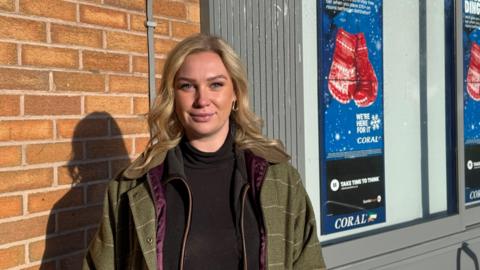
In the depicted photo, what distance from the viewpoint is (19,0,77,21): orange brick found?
8.21ft

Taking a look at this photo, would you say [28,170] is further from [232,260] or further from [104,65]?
[232,260]

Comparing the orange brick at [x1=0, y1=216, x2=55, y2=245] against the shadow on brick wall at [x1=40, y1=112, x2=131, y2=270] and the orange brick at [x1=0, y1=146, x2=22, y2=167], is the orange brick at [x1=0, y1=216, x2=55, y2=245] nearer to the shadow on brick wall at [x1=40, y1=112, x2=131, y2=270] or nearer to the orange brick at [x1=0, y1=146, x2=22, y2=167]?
the shadow on brick wall at [x1=40, y1=112, x2=131, y2=270]

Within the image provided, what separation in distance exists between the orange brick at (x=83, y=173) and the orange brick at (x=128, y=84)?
1.15ft

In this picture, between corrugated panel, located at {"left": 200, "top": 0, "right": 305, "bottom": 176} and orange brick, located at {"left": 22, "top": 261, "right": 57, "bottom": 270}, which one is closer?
orange brick, located at {"left": 22, "top": 261, "right": 57, "bottom": 270}

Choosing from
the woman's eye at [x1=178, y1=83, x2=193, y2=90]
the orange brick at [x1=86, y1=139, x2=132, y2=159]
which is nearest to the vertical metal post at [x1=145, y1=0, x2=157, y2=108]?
the orange brick at [x1=86, y1=139, x2=132, y2=159]

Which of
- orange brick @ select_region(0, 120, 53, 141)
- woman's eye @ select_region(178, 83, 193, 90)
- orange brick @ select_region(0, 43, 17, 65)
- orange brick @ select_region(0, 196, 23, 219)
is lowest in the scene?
orange brick @ select_region(0, 196, 23, 219)

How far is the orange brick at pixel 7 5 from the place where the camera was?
7.92ft

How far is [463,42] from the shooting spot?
502cm

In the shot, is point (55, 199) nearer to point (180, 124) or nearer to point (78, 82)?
point (78, 82)

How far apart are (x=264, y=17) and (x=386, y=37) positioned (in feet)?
4.28

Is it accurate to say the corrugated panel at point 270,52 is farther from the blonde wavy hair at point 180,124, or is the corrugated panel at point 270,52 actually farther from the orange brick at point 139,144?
the blonde wavy hair at point 180,124

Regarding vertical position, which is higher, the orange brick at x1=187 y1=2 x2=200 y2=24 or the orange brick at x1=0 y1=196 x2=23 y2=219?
the orange brick at x1=187 y1=2 x2=200 y2=24

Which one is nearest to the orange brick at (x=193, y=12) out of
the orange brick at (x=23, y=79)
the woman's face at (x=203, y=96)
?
the orange brick at (x=23, y=79)

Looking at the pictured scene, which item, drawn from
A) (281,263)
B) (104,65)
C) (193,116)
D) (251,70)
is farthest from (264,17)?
(281,263)
